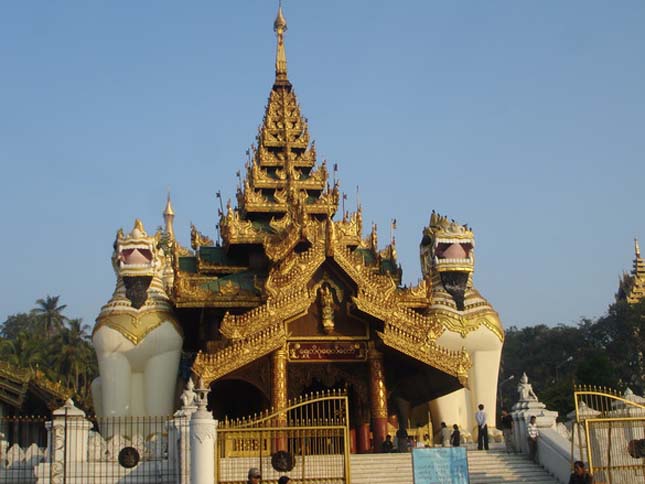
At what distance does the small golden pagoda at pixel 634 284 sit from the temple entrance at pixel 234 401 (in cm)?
3119

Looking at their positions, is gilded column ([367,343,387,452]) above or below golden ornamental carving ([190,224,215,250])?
below

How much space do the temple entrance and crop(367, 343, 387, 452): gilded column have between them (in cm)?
437

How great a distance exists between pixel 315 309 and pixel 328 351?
111cm

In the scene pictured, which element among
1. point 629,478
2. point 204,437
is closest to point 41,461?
point 204,437

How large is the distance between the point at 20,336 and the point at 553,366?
31.5 meters

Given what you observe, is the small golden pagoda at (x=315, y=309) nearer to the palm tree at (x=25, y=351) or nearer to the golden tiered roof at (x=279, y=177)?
the golden tiered roof at (x=279, y=177)

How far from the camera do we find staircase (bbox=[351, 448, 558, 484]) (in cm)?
1847

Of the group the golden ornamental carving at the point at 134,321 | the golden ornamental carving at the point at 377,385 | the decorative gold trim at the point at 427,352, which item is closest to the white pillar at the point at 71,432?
the golden ornamental carving at the point at 134,321

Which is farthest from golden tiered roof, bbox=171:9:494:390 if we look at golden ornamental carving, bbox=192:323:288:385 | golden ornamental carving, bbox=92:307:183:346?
golden ornamental carving, bbox=92:307:183:346

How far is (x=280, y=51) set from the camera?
37.6m

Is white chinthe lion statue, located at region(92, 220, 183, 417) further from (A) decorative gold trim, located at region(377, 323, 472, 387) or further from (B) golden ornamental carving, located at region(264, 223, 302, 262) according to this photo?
(A) decorative gold trim, located at region(377, 323, 472, 387)

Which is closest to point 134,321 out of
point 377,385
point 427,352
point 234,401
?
point 234,401

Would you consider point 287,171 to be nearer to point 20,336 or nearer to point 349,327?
point 349,327

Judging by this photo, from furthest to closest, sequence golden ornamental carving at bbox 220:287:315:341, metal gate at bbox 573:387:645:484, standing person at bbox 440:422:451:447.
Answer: golden ornamental carving at bbox 220:287:315:341, standing person at bbox 440:422:451:447, metal gate at bbox 573:387:645:484
